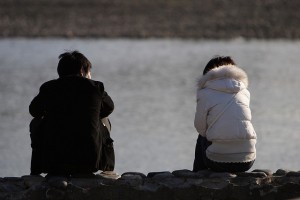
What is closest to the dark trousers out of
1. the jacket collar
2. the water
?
the jacket collar

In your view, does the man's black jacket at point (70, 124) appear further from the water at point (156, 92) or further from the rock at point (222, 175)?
the water at point (156, 92)

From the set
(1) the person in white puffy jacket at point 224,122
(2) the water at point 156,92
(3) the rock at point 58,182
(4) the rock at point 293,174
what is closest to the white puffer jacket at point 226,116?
(1) the person in white puffy jacket at point 224,122

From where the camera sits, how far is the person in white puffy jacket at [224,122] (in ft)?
25.2

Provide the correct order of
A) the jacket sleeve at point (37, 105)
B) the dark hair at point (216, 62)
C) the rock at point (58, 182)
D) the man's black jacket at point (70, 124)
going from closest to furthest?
1. the rock at point (58, 182)
2. the man's black jacket at point (70, 124)
3. the jacket sleeve at point (37, 105)
4. the dark hair at point (216, 62)

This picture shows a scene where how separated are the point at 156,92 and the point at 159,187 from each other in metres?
8.61

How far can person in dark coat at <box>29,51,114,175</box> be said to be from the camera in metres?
7.43

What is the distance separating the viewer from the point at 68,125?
748 centimetres

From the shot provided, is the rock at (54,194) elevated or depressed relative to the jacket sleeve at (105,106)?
depressed

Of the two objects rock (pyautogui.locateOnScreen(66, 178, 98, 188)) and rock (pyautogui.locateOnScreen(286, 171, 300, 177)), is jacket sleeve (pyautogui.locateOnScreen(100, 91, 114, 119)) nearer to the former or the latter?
rock (pyautogui.locateOnScreen(66, 178, 98, 188))

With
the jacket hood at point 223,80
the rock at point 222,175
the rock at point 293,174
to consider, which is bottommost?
the rock at point 222,175

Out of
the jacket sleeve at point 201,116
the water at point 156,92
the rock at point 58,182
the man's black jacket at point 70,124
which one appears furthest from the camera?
the water at point 156,92

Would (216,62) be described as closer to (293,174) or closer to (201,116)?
(201,116)

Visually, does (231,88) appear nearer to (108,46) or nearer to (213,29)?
(108,46)

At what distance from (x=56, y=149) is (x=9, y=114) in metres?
6.48
